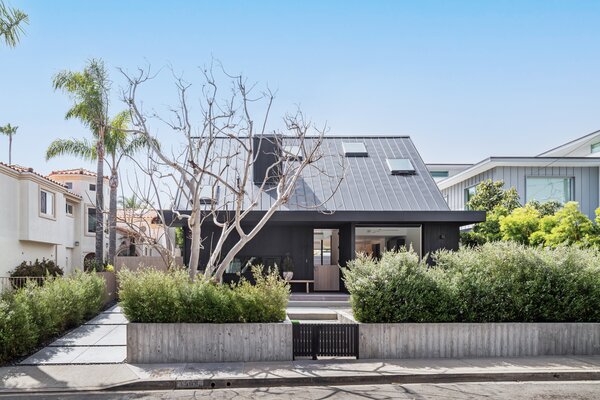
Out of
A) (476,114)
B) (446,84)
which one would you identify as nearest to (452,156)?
(476,114)

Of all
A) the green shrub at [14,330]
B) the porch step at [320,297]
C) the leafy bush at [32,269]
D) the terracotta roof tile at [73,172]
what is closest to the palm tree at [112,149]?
the leafy bush at [32,269]

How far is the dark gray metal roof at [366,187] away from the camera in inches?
730

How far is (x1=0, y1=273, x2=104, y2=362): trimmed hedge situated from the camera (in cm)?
973

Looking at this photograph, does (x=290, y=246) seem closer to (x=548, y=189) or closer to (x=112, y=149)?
(x=112, y=149)

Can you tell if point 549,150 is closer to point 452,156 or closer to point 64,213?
point 452,156

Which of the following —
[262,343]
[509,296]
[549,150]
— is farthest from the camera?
[549,150]

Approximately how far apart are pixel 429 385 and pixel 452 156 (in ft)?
114

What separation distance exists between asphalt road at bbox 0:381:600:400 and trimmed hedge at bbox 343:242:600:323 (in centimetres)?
219

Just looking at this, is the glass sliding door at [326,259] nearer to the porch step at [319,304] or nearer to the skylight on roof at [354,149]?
the porch step at [319,304]

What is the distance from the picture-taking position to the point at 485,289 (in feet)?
36.1

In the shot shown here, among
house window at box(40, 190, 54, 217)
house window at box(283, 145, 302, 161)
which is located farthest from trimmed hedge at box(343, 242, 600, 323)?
house window at box(40, 190, 54, 217)

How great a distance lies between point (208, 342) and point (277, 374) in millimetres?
1771

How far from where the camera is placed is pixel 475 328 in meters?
10.7

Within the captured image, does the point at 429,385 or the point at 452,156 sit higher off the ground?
the point at 452,156
